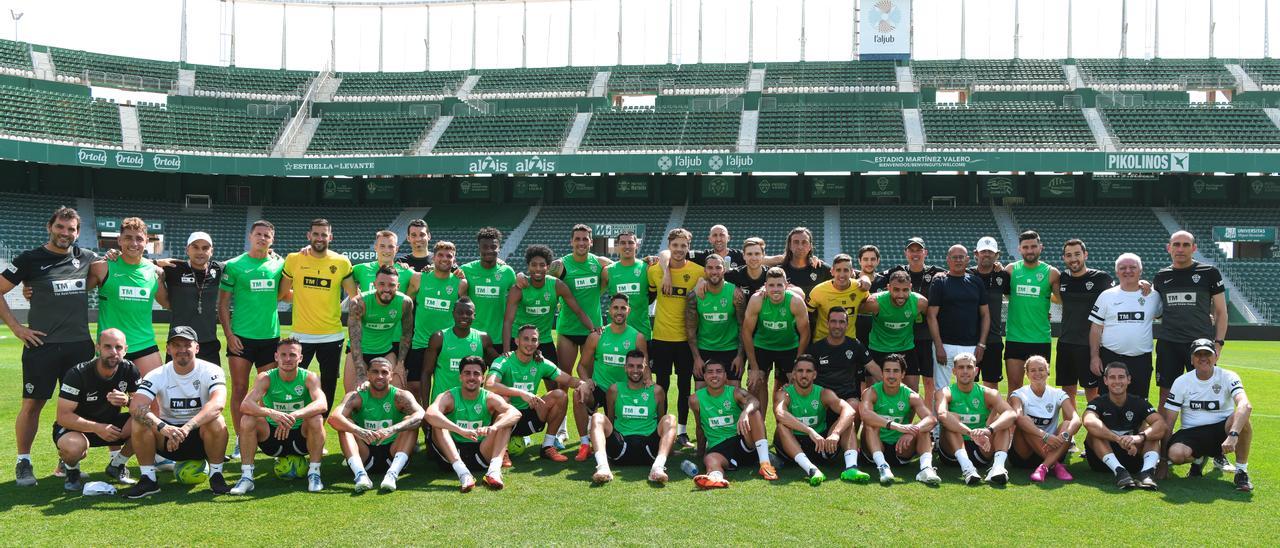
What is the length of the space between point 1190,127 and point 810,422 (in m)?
34.6

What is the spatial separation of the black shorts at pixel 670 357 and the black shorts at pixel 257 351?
11.9ft

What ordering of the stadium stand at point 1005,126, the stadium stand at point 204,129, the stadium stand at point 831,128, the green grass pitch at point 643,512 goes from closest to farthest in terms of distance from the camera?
the green grass pitch at point 643,512
the stadium stand at point 1005,126
the stadium stand at point 831,128
the stadium stand at point 204,129

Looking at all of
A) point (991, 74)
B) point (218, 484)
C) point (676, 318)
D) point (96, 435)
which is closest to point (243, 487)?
point (218, 484)

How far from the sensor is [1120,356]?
8.26 m

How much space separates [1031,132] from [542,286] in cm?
3147

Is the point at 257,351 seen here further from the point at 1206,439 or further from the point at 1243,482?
the point at 1243,482

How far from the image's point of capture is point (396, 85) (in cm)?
4300

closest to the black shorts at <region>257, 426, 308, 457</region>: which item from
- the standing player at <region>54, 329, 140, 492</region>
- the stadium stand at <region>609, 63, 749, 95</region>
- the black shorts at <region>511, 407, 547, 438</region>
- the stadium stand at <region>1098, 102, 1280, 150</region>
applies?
the standing player at <region>54, 329, 140, 492</region>

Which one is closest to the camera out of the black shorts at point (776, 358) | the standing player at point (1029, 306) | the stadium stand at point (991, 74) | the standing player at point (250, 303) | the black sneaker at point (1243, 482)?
the black sneaker at point (1243, 482)

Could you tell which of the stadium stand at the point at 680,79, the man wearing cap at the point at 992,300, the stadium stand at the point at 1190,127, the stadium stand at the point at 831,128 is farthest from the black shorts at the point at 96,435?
the stadium stand at the point at 1190,127

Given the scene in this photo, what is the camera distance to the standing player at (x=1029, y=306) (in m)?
8.83

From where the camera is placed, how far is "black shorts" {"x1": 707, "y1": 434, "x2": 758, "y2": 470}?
7.50m

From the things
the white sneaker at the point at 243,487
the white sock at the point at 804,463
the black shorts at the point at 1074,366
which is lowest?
the white sneaker at the point at 243,487

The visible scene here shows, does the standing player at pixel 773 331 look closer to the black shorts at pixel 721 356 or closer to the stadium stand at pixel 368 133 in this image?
the black shorts at pixel 721 356
